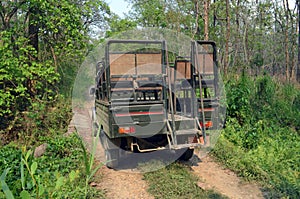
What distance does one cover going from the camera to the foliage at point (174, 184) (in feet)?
13.9

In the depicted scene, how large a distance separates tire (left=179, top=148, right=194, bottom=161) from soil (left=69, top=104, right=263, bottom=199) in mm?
128

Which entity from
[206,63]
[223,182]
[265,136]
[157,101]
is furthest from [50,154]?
[265,136]

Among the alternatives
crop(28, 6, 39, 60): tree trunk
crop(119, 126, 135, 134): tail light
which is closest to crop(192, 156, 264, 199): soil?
crop(119, 126, 135, 134): tail light

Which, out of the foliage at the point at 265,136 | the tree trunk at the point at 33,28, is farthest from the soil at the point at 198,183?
the tree trunk at the point at 33,28

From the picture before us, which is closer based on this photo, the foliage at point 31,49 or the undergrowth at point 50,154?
the undergrowth at point 50,154

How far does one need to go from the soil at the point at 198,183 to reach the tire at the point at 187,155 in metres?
0.13

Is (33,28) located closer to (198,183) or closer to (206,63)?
(206,63)

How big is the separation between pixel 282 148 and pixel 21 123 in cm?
745

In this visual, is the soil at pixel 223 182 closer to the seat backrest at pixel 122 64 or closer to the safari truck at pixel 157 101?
the safari truck at pixel 157 101

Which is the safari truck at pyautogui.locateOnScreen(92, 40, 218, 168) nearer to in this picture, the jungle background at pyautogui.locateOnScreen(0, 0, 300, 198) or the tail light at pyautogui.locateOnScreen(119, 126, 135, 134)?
the tail light at pyautogui.locateOnScreen(119, 126, 135, 134)

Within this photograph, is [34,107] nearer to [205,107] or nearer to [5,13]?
[5,13]

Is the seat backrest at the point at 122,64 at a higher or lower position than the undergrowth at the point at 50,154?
higher

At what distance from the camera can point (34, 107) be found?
28.0ft

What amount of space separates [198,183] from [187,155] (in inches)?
41.4
